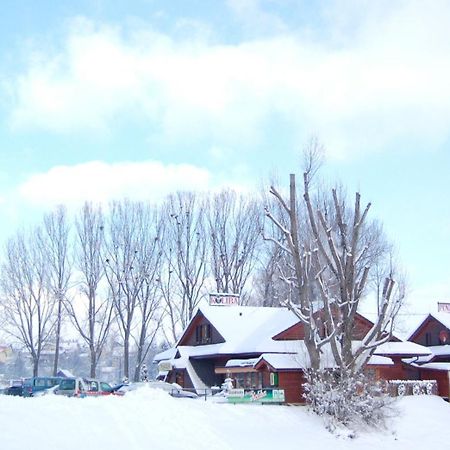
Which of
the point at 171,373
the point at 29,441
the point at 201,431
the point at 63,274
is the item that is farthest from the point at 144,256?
the point at 29,441

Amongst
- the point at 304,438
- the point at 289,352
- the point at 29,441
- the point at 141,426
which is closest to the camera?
the point at 29,441

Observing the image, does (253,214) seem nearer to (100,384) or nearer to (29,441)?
(100,384)

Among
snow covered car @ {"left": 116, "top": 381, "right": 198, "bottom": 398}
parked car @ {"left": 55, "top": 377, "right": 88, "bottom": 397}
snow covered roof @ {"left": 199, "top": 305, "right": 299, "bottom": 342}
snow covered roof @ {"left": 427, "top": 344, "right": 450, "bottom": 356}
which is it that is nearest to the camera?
parked car @ {"left": 55, "top": 377, "right": 88, "bottom": 397}

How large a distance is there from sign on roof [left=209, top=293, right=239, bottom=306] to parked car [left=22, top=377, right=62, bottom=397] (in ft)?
44.7

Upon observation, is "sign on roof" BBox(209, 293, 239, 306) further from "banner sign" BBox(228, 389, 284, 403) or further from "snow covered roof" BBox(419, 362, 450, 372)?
"banner sign" BBox(228, 389, 284, 403)

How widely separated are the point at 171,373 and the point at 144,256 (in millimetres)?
11580

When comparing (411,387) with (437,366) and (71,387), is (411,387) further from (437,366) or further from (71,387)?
(71,387)

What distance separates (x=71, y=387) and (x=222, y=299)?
1487 centimetres

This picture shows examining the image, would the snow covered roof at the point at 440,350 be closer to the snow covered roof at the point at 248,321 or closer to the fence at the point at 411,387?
the fence at the point at 411,387

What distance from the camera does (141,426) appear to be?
21.0 meters

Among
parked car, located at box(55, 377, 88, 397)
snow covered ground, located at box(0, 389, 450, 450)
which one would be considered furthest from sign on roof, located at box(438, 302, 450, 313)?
parked car, located at box(55, 377, 88, 397)

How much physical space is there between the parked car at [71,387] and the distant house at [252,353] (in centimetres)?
805

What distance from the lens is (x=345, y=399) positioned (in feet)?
89.5

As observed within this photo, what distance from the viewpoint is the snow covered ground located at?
1858 cm
